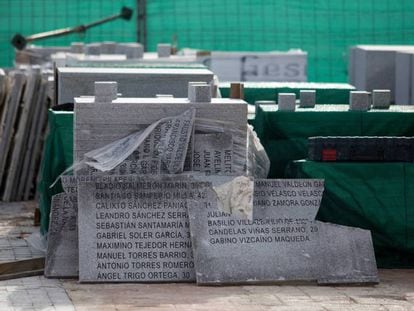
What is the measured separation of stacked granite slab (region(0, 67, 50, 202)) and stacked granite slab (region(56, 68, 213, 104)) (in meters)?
2.86

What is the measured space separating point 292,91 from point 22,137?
341cm

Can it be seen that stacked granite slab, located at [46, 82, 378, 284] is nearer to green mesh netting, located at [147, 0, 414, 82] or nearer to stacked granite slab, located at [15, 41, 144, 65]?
stacked granite slab, located at [15, 41, 144, 65]

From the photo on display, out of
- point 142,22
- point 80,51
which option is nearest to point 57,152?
point 80,51

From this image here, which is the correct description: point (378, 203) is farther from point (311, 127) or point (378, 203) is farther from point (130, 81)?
point (130, 81)

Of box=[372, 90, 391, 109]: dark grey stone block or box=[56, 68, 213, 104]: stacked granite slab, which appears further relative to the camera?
box=[56, 68, 213, 104]: stacked granite slab

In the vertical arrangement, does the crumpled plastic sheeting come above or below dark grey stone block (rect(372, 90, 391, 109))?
below

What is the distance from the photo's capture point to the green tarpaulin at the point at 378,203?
11938 mm

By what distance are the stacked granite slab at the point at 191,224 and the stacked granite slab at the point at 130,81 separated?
240 cm

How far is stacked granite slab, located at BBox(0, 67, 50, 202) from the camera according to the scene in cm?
1703

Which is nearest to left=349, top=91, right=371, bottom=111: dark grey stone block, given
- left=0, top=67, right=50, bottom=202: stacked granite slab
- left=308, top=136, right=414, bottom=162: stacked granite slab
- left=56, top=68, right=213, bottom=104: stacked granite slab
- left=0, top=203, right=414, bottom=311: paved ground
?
left=308, top=136, right=414, bottom=162: stacked granite slab

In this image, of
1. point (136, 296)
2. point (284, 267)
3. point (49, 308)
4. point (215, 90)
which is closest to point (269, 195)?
point (284, 267)

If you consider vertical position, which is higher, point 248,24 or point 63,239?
point 248,24

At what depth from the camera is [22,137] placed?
1702 cm

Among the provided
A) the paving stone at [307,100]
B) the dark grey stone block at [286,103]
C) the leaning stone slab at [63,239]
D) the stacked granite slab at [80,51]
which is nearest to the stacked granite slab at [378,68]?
the stacked granite slab at [80,51]
